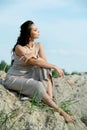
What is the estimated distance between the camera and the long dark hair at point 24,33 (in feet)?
27.1

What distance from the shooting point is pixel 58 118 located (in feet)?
25.6

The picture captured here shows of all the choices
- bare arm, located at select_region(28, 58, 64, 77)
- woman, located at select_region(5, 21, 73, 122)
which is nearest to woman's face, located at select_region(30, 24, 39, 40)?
woman, located at select_region(5, 21, 73, 122)

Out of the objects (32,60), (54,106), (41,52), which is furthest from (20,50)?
(54,106)

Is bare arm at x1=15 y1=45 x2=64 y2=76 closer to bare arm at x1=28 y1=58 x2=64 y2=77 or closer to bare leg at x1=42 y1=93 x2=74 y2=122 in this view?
bare arm at x1=28 y1=58 x2=64 y2=77

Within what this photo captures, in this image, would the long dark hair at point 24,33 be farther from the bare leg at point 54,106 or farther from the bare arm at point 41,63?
the bare leg at point 54,106

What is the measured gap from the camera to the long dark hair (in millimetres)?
8250

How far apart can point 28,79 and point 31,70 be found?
17 centimetres

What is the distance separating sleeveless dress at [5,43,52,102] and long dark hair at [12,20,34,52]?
18 cm

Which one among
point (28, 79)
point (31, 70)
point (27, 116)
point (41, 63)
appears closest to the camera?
point (27, 116)

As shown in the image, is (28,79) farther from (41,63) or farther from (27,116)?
(27,116)

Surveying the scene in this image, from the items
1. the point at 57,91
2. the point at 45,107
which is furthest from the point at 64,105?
the point at 57,91

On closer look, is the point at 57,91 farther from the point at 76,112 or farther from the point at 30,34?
the point at 30,34

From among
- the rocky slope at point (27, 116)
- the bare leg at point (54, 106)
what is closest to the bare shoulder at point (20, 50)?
the rocky slope at point (27, 116)

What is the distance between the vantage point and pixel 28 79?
8078 millimetres
